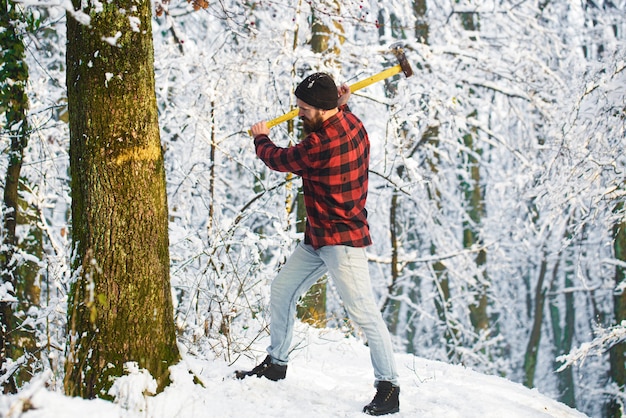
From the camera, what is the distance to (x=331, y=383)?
352 centimetres

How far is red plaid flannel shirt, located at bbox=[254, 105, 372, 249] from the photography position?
2.90 metres

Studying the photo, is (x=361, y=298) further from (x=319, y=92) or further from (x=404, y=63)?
(x=404, y=63)

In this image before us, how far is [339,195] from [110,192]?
3.69 ft

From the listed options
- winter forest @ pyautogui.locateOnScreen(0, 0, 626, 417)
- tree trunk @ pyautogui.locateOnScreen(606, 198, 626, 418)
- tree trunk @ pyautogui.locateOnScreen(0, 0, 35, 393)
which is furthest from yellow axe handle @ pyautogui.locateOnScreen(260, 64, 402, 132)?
tree trunk @ pyautogui.locateOnScreen(606, 198, 626, 418)

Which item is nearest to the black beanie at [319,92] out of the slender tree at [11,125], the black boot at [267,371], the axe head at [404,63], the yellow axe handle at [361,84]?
the yellow axe handle at [361,84]

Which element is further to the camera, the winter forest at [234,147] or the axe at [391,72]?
the axe at [391,72]

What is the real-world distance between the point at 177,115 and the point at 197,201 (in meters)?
1.21

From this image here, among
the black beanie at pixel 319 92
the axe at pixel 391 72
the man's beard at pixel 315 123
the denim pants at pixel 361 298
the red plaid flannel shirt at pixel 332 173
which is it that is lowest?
the denim pants at pixel 361 298

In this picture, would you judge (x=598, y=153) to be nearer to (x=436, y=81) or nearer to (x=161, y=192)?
(x=436, y=81)

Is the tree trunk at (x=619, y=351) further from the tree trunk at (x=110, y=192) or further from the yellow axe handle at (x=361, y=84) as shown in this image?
the tree trunk at (x=110, y=192)

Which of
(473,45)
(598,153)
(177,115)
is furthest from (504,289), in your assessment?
(177,115)

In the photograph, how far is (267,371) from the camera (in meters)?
3.26

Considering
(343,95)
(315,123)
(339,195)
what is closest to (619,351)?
(343,95)

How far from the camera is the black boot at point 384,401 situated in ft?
9.72
